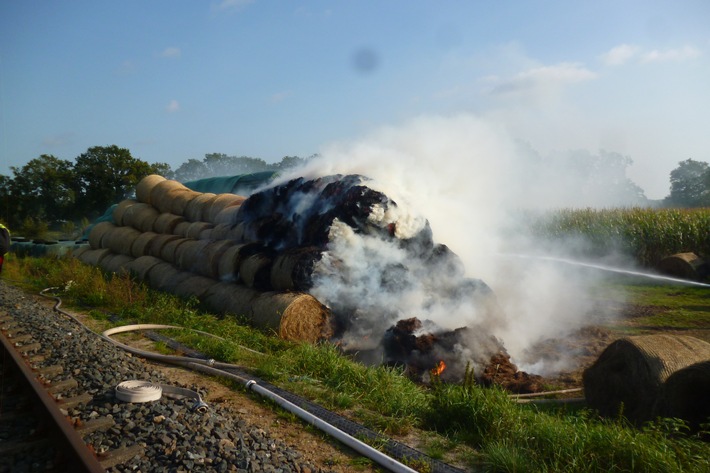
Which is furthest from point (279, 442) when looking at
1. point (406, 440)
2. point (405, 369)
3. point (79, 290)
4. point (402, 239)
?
point (79, 290)

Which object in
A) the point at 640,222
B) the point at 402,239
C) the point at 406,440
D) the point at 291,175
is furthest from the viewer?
the point at 640,222

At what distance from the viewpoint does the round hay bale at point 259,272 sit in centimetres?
1012

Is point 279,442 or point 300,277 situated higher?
point 300,277

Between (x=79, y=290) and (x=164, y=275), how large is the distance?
2.01 metres

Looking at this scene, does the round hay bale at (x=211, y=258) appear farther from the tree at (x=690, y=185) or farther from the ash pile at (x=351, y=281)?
the tree at (x=690, y=185)

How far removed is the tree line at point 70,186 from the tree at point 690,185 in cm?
6465

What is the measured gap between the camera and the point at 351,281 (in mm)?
9391

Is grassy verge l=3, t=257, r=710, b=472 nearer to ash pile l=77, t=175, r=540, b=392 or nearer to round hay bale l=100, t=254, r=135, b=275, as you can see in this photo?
ash pile l=77, t=175, r=540, b=392

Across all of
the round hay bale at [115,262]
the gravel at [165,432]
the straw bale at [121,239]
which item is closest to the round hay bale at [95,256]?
the straw bale at [121,239]

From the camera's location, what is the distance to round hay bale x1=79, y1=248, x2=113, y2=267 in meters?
15.9

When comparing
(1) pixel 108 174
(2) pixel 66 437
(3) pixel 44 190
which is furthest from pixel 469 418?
(3) pixel 44 190

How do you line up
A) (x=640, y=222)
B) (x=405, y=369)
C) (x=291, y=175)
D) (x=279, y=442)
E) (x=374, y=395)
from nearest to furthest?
(x=279, y=442) → (x=374, y=395) → (x=405, y=369) → (x=291, y=175) → (x=640, y=222)

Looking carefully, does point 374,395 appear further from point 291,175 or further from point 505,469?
point 291,175

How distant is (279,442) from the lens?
456cm
